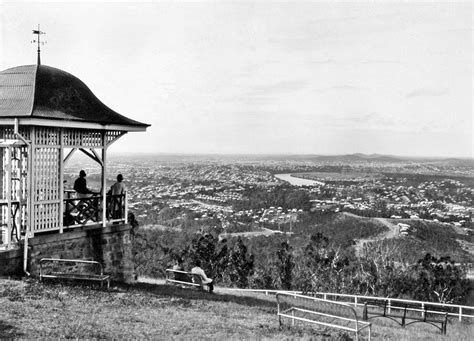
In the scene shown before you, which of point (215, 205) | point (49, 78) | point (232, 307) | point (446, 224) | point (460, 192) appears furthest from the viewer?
point (215, 205)

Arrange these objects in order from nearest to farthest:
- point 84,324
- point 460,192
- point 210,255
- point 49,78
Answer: point 84,324 → point 49,78 → point 210,255 → point 460,192

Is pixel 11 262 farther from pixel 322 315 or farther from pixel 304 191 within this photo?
pixel 304 191

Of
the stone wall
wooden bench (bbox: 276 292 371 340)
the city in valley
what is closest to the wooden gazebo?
the stone wall

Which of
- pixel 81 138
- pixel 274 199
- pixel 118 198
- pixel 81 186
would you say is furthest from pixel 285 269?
pixel 274 199

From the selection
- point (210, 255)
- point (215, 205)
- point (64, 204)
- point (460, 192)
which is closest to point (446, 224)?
point (460, 192)

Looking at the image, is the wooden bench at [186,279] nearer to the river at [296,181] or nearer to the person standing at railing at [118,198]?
the person standing at railing at [118,198]

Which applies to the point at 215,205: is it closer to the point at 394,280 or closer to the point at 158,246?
the point at 158,246

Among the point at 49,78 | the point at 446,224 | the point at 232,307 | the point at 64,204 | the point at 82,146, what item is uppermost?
the point at 49,78

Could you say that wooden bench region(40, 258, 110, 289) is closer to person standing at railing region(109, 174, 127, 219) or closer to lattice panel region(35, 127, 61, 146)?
person standing at railing region(109, 174, 127, 219)
